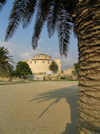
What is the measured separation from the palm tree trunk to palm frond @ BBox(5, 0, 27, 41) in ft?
Result: 8.00

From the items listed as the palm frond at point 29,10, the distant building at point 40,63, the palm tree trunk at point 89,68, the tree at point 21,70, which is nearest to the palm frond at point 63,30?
the palm frond at point 29,10

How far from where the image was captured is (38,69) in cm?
6469

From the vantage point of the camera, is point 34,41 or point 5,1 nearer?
point 5,1

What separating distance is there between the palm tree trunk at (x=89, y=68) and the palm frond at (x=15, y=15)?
2438 mm

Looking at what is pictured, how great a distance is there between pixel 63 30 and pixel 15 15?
2.00 m

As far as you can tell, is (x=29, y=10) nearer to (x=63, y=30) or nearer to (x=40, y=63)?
(x=63, y=30)

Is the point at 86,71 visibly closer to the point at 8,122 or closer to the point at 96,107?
the point at 96,107

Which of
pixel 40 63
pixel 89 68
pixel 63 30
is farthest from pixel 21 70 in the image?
pixel 89 68

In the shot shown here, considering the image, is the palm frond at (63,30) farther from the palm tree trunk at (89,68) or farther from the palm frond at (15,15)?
the palm tree trunk at (89,68)

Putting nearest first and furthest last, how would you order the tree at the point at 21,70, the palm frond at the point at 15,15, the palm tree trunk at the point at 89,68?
the palm tree trunk at the point at 89,68, the palm frond at the point at 15,15, the tree at the point at 21,70

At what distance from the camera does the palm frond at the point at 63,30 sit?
430 cm

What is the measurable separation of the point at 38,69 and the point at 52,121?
61498 millimetres

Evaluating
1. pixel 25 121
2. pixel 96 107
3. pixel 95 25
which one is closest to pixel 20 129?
pixel 25 121

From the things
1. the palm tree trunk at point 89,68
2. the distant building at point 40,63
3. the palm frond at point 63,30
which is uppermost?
the distant building at point 40,63
